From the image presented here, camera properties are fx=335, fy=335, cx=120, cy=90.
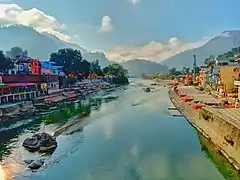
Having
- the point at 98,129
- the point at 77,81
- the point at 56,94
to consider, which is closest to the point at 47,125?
the point at 98,129

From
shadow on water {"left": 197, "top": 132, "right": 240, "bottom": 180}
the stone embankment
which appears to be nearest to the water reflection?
shadow on water {"left": 197, "top": 132, "right": 240, "bottom": 180}

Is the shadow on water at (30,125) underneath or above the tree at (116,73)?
underneath

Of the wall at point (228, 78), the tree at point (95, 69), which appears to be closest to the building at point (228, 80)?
the wall at point (228, 78)

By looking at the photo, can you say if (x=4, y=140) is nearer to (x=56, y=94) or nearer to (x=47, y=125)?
(x=47, y=125)

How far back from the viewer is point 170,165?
1741 centimetres

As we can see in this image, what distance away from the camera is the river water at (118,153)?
634 inches

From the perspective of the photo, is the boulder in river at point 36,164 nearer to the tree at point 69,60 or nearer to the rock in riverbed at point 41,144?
the rock in riverbed at point 41,144

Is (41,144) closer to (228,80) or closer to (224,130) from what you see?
(224,130)

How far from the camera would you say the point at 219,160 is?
698 inches

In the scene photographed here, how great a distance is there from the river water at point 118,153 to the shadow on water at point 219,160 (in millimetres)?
58

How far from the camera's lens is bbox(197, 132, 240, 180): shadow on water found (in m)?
15.5

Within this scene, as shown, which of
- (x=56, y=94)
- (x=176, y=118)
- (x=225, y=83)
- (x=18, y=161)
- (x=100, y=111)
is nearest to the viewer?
(x=18, y=161)

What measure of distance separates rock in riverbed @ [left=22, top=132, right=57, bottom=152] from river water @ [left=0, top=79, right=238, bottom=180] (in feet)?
1.59

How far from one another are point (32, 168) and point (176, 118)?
19107mm
